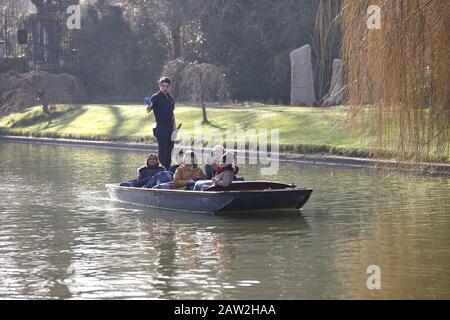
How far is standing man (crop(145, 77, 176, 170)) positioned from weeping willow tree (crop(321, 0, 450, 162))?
19.4ft

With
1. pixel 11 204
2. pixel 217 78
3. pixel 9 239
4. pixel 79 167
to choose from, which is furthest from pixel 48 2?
pixel 9 239

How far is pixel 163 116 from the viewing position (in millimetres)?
24406

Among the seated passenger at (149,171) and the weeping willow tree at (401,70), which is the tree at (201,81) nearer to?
the seated passenger at (149,171)

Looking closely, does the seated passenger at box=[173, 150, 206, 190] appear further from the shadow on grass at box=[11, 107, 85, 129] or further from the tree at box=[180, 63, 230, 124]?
the shadow on grass at box=[11, 107, 85, 129]

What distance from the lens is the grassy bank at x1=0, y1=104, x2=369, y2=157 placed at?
3553cm

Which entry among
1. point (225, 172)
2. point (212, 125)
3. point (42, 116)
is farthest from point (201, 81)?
point (225, 172)

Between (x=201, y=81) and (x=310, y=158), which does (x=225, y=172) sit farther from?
(x=201, y=81)

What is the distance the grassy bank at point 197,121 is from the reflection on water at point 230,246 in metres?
Answer: 7.61

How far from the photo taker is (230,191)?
2111 centimetres

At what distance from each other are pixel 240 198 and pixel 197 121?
2432 centimetres

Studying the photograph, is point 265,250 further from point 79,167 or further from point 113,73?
point 113,73

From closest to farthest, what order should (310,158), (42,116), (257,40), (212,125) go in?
(310,158) → (212,125) → (42,116) → (257,40)

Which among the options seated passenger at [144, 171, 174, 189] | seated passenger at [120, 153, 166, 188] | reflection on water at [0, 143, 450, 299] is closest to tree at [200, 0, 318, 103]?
reflection on water at [0, 143, 450, 299]
